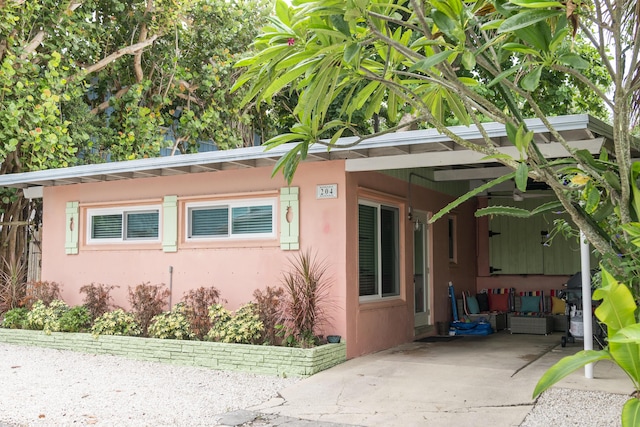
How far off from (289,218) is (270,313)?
4.21 ft

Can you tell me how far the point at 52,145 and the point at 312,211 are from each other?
6198 mm

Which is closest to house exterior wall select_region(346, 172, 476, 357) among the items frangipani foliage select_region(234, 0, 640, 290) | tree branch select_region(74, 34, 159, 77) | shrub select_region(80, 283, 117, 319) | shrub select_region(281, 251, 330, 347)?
shrub select_region(281, 251, 330, 347)

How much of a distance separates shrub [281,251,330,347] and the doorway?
8.39 ft

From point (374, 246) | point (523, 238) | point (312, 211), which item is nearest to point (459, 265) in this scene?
point (523, 238)

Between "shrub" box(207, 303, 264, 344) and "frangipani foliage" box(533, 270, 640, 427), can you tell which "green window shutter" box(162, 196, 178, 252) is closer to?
"shrub" box(207, 303, 264, 344)

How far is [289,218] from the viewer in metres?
8.40

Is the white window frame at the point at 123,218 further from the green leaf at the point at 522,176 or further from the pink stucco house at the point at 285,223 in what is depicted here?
the green leaf at the point at 522,176

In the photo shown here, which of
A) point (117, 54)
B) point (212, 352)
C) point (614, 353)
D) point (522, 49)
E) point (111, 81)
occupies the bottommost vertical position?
point (212, 352)

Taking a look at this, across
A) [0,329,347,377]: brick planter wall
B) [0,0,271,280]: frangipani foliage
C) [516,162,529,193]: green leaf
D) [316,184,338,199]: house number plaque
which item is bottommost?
[0,329,347,377]: brick planter wall

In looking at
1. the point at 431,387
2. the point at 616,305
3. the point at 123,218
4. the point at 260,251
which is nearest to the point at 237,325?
the point at 260,251

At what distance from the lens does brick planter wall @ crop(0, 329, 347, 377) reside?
7.29 meters

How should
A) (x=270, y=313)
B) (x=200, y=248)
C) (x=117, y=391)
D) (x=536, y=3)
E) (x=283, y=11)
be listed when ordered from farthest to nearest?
(x=200, y=248)
(x=270, y=313)
(x=117, y=391)
(x=283, y=11)
(x=536, y=3)

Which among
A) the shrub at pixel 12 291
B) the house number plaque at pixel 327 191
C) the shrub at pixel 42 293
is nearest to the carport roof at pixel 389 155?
the house number plaque at pixel 327 191

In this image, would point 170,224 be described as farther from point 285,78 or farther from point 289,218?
point 285,78
